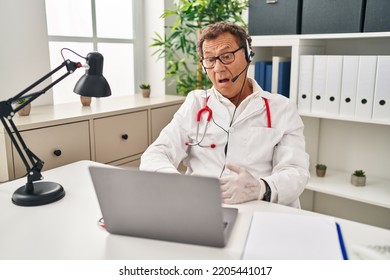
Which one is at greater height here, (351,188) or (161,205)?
(161,205)

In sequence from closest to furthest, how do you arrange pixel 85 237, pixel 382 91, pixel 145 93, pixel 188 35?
pixel 85 237
pixel 382 91
pixel 145 93
pixel 188 35

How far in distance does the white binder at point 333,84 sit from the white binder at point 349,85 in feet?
0.07

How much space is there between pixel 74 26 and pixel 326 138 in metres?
1.89

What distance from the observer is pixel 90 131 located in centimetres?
200

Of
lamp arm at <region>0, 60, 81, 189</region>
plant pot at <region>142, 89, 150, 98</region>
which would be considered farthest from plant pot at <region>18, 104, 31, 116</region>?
plant pot at <region>142, 89, 150, 98</region>

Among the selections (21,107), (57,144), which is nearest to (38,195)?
(21,107)

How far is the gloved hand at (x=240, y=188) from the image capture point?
1.19 m

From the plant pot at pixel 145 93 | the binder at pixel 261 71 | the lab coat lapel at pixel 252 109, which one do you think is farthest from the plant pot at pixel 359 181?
the plant pot at pixel 145 93

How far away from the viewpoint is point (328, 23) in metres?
2.05

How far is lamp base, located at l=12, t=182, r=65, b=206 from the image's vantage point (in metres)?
1.20

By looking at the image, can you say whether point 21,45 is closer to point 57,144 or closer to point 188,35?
point 57,144

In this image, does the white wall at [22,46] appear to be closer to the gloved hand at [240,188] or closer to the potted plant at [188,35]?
the potted plant at [188,35]

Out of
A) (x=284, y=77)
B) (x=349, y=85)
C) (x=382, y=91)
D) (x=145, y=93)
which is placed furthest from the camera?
(x=145, y=93)

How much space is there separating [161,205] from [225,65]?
33.7 inches
